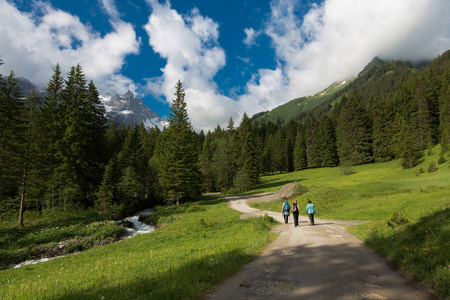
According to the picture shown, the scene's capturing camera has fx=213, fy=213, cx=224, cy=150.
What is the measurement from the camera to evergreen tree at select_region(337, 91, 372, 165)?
70.3 m

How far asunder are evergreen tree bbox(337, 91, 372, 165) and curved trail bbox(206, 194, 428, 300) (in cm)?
6833

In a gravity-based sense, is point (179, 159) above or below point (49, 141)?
below

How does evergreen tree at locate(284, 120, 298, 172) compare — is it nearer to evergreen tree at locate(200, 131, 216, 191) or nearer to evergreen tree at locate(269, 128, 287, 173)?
evergreen tree at locate(269, 128, 287, 173)

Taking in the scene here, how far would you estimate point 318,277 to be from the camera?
6371mm

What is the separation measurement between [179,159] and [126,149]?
42.2 ft

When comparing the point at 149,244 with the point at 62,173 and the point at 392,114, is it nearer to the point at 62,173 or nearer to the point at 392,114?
the point at 62,173

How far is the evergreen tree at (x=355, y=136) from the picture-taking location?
70.3 metres

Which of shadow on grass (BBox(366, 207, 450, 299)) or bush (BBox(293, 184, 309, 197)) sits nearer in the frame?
shadow on grass (BBox(366, 207, 450, 299))

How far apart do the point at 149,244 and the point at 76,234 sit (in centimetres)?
1202

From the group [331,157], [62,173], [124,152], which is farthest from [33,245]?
[331,157]

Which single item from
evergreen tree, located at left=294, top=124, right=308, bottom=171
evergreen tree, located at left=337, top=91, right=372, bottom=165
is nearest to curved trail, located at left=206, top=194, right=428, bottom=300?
evergreen tree, located at left=337, top=91, right=372, bottom=165

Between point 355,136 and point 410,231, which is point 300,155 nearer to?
point 355,136

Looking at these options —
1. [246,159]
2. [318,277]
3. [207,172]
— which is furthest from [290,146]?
[318,277]

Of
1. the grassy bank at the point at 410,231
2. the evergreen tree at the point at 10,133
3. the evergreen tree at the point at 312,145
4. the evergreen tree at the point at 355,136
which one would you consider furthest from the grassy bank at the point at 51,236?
the evergreen tree at the point at 312,145
